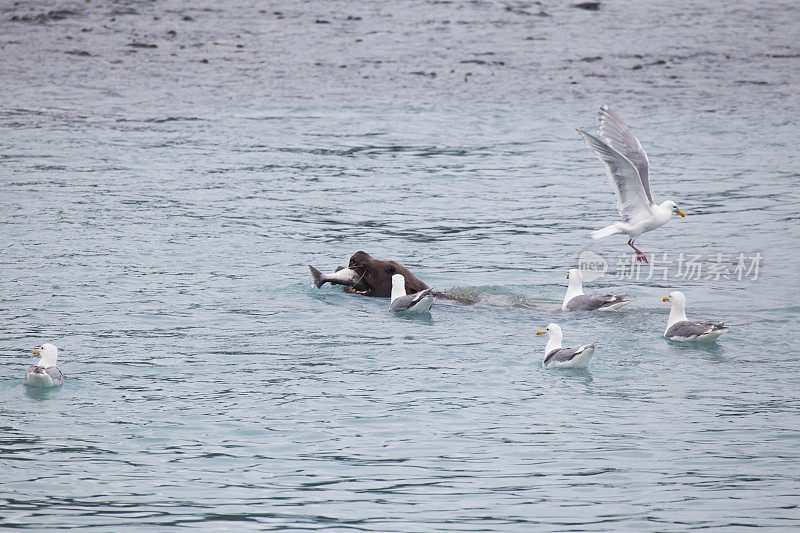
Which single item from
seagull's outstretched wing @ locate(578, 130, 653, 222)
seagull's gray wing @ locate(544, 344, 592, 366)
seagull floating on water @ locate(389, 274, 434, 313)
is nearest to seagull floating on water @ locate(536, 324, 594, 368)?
seagull's gray wing @ locate(544, 344, 592, 366)

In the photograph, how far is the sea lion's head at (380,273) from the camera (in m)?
13.8

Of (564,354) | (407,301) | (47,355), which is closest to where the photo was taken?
(47,355)

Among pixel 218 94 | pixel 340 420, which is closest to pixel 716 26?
pixel 218 94

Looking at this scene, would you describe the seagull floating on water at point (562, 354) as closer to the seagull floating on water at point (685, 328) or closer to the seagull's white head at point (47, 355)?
the seagull floating on water at point (685, 328)

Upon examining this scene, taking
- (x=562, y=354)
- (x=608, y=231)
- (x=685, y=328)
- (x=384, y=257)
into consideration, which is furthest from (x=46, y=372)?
(x=608, y=231)

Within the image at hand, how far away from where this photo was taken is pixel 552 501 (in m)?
7.81

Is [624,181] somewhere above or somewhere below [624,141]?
below

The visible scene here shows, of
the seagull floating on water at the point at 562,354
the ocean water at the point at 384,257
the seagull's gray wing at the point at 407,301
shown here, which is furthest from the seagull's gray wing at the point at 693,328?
the seagull's gray wing at the point at 407,301

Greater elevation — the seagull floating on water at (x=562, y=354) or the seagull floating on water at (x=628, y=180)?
the seagull floating on water at (x=628, y=180)

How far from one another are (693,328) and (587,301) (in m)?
1.71

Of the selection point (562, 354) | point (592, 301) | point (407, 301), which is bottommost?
point (592, 301)

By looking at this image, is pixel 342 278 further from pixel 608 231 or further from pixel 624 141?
pixel 624 141

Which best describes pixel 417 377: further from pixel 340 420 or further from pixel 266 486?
pixel 266 486

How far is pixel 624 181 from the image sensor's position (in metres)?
14.5
